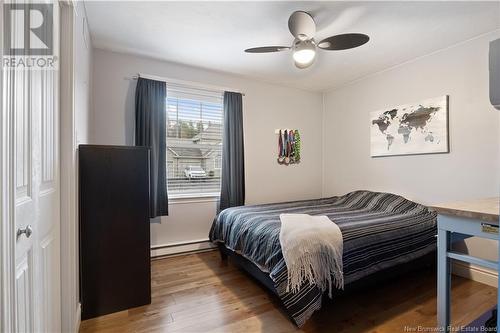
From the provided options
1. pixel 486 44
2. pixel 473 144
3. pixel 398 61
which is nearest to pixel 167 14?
pixel 398 61

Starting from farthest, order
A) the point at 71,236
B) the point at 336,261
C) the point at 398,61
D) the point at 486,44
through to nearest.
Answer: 1. the point at 398,61
2. the point at 486,44
3. the point at 336,261
4. the point at 71,236

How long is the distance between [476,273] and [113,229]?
3331 mm

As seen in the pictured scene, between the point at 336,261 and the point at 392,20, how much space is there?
208 cm

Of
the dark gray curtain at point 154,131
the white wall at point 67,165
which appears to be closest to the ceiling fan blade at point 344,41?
the white wall at point 67,165

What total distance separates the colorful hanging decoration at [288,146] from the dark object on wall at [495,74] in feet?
9.25

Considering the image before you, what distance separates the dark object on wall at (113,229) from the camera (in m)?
1.81

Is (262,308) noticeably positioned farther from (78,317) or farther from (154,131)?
(154,131)

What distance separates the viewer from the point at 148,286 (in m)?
2.00

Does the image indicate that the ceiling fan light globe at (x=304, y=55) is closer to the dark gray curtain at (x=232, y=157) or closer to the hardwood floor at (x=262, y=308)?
the dark gray curtain at (x=232, y=157)

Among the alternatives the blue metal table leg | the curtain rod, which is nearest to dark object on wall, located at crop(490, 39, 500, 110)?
the blue metal table leg

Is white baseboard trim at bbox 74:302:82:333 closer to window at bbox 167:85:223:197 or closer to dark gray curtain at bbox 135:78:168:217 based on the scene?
dark gray curtain at bbox 135:78:168:217

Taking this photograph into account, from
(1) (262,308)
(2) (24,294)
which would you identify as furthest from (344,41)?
(2) (24,294)

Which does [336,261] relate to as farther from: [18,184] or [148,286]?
[18,184]

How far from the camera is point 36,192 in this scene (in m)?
1.08
